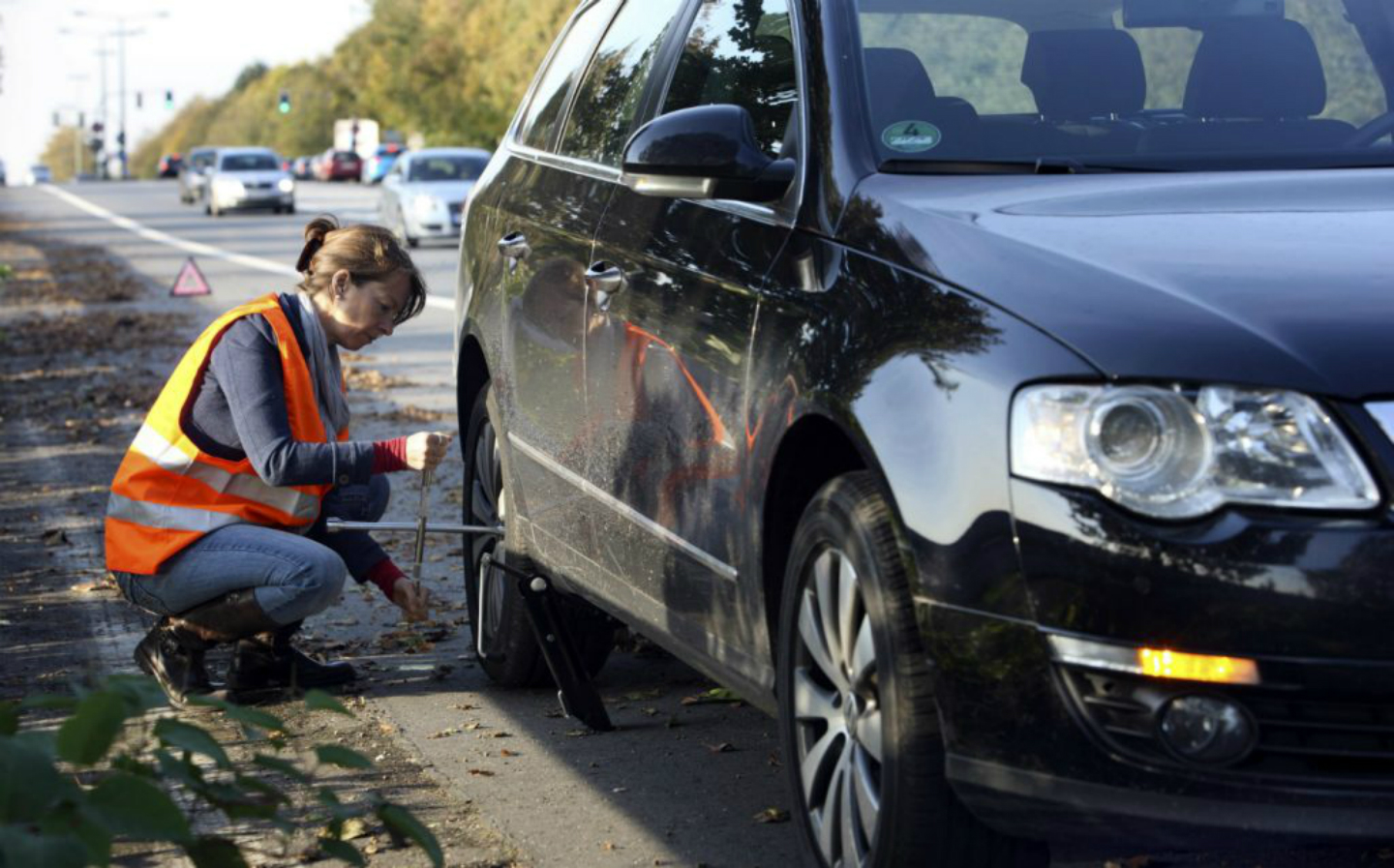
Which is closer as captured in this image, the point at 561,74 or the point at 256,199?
the point at 561,74

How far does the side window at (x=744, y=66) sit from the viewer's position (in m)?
4.46

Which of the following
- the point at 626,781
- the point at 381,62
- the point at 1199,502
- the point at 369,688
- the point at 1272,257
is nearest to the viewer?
the point at 1199,502

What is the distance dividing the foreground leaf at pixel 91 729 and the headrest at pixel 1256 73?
2529mm

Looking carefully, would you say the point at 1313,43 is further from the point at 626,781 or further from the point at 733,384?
the point at 626,781

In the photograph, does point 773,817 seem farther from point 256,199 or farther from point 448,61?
point 448,61

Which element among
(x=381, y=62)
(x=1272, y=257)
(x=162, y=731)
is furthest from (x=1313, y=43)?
(x=381, y=62)

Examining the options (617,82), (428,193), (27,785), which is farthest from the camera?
Answer: (428,193)

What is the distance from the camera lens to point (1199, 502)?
293 centimetres

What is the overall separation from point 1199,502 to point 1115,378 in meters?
0.21

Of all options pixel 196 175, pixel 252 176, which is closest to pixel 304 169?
pixel 196 175

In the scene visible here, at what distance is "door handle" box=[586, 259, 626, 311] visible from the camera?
4.70 meters

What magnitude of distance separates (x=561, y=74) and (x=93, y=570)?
9.11ft

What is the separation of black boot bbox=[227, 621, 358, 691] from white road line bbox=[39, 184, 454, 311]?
5949 millimetres

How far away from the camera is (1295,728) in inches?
116
